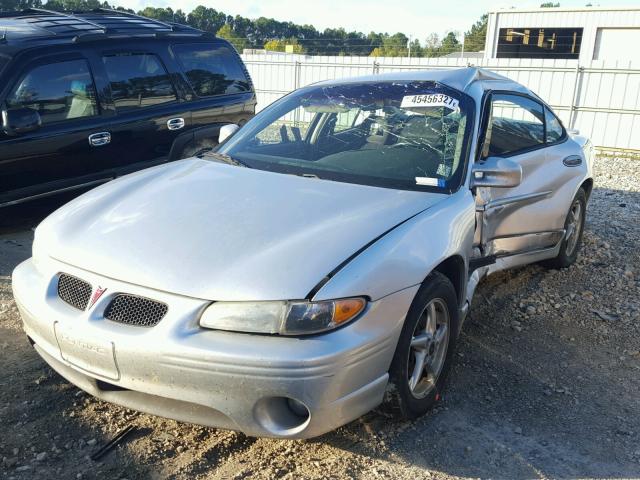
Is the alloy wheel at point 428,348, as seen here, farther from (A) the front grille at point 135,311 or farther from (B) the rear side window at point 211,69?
(B) the rear side window at point 211,69

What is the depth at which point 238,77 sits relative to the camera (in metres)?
7.25

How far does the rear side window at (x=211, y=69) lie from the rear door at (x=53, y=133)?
3.95 feet

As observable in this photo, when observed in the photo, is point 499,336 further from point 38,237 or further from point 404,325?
point 38,237

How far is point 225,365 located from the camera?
235cm

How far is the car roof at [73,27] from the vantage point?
562cm

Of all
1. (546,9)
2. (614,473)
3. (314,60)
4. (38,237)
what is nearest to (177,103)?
(38,237)

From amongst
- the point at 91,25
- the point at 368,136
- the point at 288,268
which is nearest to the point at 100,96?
the point at 91,25

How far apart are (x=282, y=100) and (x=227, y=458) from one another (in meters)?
2.63

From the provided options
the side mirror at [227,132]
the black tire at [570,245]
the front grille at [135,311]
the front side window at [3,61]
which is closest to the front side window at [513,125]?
the black tire at [570,245]

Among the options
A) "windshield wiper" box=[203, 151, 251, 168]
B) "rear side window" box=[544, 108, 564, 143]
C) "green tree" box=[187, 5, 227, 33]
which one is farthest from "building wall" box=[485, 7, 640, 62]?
"green tree" box=[187, 5, 227, 33]

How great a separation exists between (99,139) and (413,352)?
398 cm

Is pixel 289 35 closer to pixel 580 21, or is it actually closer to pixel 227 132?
pixel 580 21

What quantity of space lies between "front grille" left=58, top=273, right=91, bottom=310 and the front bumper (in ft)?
0.13

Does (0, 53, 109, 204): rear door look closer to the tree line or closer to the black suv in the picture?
the black suv
